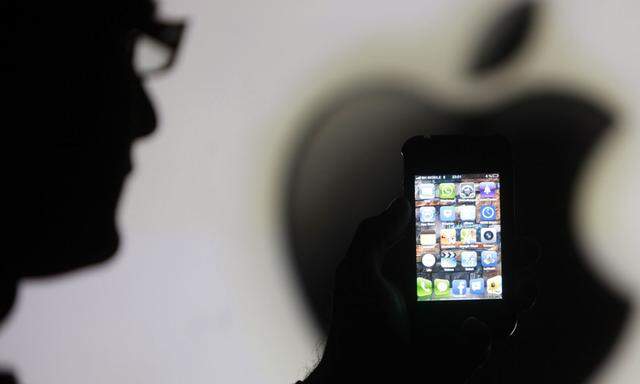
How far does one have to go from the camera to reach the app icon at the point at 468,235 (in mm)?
735

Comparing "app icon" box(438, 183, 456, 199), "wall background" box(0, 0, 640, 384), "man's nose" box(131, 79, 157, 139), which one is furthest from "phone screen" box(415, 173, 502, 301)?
"man's nose" box(131, 79, 157, 139)

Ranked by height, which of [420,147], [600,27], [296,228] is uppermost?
[600,27]

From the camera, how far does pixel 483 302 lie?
29.1 inches

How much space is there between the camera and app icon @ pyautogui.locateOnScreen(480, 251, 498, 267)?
74cm

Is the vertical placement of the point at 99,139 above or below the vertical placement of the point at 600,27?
below

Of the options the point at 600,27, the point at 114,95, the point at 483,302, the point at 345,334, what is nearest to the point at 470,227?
the point at 483,302

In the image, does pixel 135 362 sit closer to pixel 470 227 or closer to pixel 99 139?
pixel 99 139

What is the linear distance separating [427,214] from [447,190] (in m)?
0.04

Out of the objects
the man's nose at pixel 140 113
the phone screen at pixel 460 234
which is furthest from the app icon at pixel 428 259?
the man's nose at pixel 140 113

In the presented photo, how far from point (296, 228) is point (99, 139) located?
311 millimetres

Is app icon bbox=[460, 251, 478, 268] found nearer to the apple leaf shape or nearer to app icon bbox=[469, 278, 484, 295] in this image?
app icon bbox=[469, 278, 484, 295]

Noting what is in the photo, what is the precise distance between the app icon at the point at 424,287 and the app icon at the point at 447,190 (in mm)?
118

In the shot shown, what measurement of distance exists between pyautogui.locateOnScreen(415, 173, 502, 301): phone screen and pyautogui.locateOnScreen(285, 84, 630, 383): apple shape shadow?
8cm

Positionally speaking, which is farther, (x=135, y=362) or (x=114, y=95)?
(x=135, y=362)
